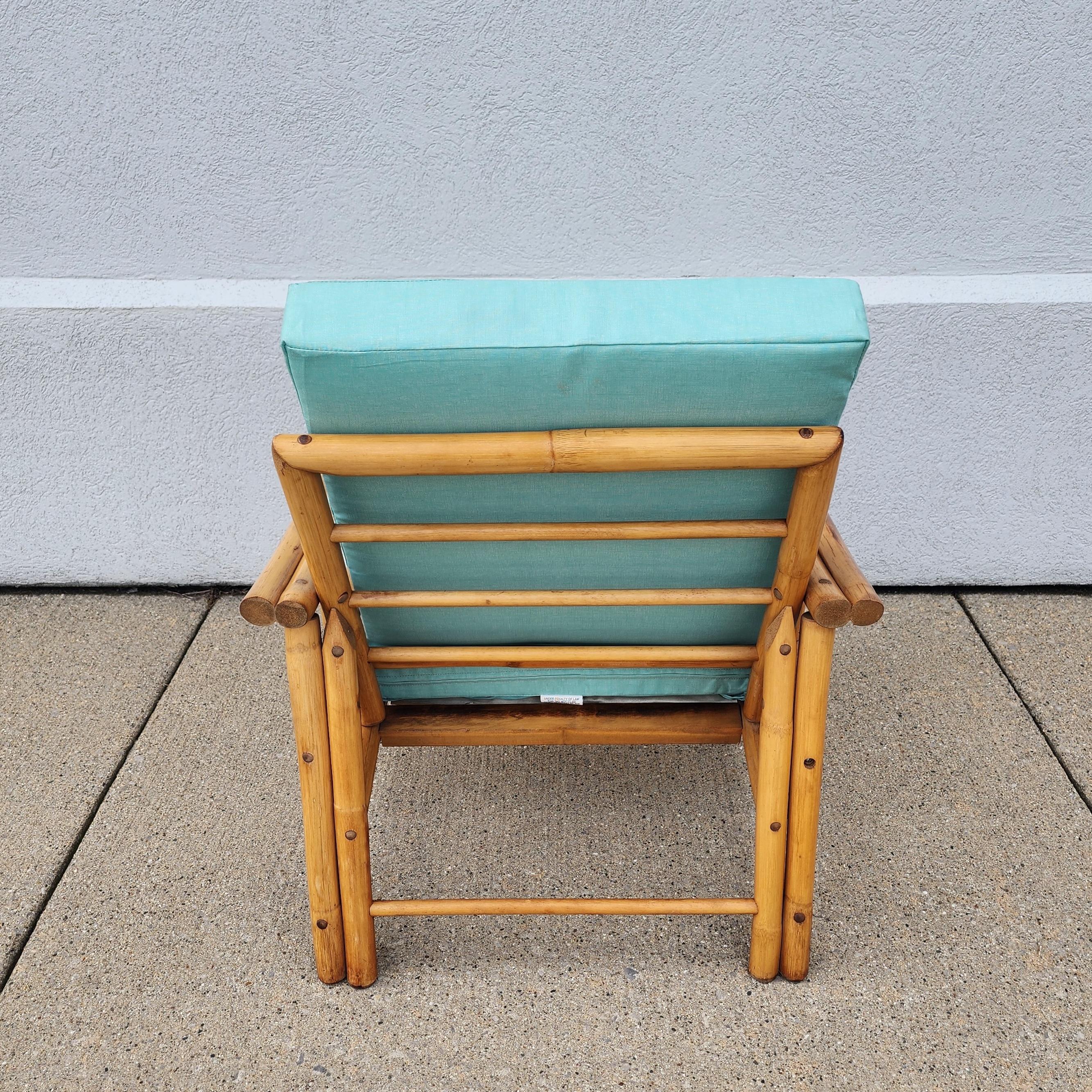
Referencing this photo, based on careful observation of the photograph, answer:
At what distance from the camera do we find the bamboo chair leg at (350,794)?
1.63 m

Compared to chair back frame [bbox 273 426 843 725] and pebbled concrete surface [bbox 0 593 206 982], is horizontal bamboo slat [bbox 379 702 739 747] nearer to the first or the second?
chair back frame [bbox 273 426 843 725]

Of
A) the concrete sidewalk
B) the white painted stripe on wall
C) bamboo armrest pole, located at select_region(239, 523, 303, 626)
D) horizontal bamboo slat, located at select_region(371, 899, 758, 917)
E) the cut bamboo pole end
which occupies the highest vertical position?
the white painted stripe on wall

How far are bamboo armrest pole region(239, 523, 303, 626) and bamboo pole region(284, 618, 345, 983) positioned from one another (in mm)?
81

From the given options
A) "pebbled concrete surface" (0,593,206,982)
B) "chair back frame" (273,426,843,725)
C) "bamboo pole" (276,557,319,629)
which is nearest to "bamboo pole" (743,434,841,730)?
"chair back frame" (273,426,843,725)

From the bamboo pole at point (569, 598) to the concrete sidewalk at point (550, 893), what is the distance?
763 mm

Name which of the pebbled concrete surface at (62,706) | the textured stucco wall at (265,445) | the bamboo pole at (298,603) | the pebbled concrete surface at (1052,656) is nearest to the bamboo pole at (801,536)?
the bamboo pole at (298,603)

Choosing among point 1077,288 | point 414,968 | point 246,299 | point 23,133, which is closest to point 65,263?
point 23,133

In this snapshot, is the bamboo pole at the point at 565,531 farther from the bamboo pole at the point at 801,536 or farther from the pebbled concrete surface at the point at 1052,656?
the pebbled concrete surface at the point at 1052,656

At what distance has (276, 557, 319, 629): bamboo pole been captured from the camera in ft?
5.05

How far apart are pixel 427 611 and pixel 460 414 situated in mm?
490

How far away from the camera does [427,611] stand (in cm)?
171

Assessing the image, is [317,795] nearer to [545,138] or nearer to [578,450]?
[578,450]

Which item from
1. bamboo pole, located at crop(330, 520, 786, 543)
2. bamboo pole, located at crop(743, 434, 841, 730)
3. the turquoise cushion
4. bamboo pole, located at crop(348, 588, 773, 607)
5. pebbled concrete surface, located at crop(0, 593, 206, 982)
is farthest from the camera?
pebbled concrete surface, located at crop(0, 593, 206, 982)

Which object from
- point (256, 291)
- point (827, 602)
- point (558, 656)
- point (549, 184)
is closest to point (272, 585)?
point (558, 656)
